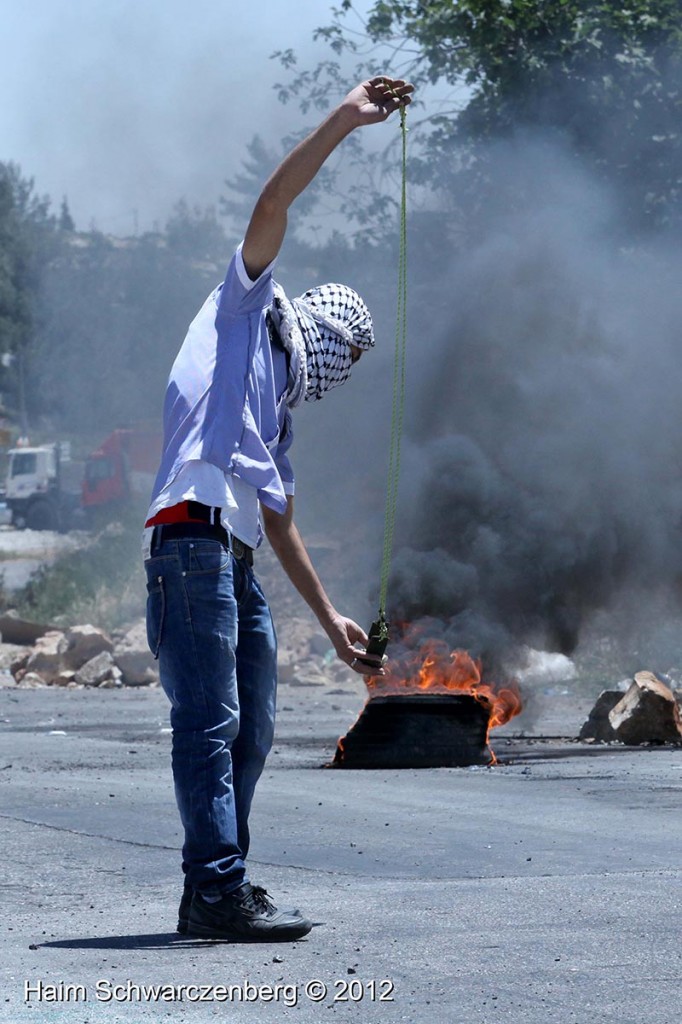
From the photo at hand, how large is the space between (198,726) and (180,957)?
0.53 m

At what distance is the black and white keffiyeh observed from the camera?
12.7ft

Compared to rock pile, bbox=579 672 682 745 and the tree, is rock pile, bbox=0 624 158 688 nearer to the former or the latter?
rock pile, bbox=579 672 682 745

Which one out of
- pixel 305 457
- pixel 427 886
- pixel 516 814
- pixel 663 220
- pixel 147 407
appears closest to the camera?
pixel 427 886

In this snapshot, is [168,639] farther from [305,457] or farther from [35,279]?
[35,279]

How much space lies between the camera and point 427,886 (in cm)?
427

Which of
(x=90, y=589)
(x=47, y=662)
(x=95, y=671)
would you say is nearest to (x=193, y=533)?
(x=95, y=671)

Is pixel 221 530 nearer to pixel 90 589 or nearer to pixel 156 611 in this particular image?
pixel 156 611

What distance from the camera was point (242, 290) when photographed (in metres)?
3.69

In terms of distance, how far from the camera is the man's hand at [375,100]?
3.61m

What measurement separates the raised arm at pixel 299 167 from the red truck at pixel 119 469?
28957 millimetres

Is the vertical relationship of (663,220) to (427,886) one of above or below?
above

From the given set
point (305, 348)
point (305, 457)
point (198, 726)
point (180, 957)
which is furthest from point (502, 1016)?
point (305, 457)

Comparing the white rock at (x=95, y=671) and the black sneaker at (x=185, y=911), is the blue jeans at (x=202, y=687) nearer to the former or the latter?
the black sneaker at (x=185, y=911)

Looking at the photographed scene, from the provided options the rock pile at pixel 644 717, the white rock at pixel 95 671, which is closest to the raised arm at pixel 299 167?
the rock pile at pixel 644 717
